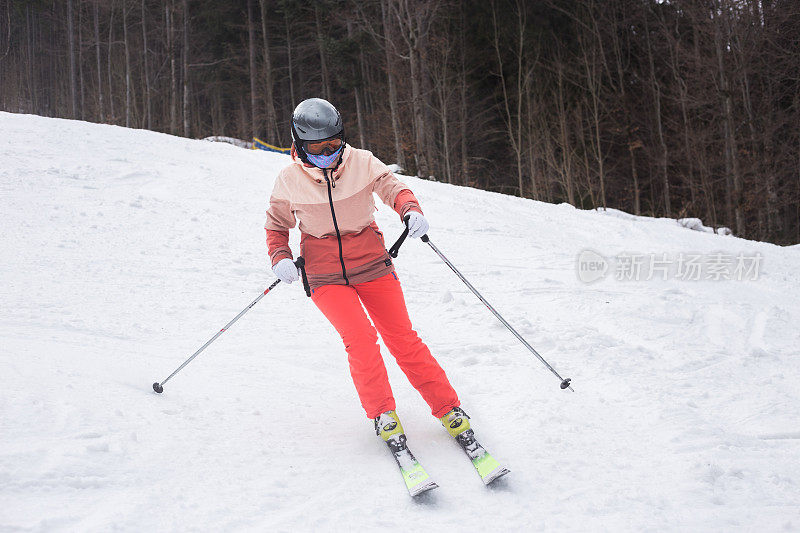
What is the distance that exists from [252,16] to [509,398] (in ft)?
89.7

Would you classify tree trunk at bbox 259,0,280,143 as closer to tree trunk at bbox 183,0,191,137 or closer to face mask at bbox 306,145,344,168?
tree trunk at bbox 183,0,191,137

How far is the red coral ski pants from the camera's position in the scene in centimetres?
288

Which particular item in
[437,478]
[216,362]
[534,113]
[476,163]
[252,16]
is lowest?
[437,478]

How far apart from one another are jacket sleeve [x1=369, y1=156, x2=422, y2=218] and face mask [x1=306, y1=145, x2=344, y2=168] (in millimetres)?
243

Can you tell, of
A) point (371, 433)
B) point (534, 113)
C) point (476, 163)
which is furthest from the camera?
point (476, 163)

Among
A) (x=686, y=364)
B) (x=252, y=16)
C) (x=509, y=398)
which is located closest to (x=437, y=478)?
(x=509, y=398)

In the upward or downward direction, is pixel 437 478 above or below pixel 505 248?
below

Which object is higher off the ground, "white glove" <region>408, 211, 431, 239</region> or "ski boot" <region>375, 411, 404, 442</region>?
"white glove" <region>408, 211, 431, 239</region>

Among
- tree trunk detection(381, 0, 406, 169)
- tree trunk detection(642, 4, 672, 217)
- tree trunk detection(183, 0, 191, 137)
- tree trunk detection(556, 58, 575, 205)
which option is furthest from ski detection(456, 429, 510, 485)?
tree trunk detection(183, 0, 191, 137)

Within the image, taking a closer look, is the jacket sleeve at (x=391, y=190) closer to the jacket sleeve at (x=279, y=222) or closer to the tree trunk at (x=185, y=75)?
the jacket sleeve at (x=279, y=222)

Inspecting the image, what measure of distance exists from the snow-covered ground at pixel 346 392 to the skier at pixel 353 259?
0.98ft

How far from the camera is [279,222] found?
10.7 ft

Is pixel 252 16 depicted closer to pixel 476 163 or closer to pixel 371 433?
pixel 476 163

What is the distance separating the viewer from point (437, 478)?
2.64 m
